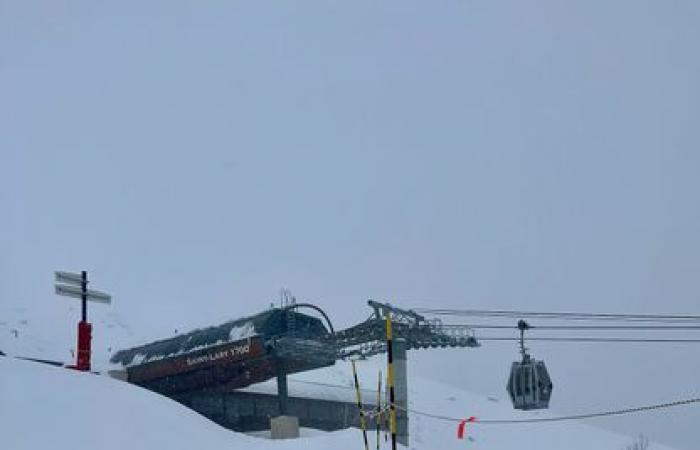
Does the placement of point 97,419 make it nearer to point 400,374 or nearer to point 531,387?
point 531,387

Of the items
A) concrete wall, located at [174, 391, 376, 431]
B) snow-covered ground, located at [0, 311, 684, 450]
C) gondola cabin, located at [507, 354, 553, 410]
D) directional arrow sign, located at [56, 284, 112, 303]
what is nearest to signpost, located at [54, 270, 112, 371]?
directional arrow sign, located at [56, 284, 112, 303]

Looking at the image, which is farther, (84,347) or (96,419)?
(84,347)

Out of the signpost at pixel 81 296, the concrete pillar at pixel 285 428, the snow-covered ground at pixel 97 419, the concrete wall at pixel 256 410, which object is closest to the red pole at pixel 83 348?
the signpost at pixel 81 296

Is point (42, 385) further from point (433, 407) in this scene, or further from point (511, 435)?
point (433, 407)

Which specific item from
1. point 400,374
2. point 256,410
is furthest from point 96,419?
point 256,410

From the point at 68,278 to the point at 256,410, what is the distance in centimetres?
2391

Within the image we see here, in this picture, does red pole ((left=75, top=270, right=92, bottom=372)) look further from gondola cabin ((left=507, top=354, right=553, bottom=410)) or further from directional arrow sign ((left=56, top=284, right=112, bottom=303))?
gondola cabin ((left=507, top=354, right=553, bottom=410))

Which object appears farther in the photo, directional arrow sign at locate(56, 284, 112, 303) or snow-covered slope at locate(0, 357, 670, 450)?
directional arrow sign at locate(56, 284, 112, 303)

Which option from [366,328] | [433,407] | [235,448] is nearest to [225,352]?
[366,328]

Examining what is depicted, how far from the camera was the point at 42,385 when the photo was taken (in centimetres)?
1977

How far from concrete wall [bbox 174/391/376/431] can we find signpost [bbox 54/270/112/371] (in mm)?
19060

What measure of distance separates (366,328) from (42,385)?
Answer: 22.5 metres

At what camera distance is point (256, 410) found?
50.5 m

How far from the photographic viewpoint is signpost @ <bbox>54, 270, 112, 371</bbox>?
27641 millimetres
